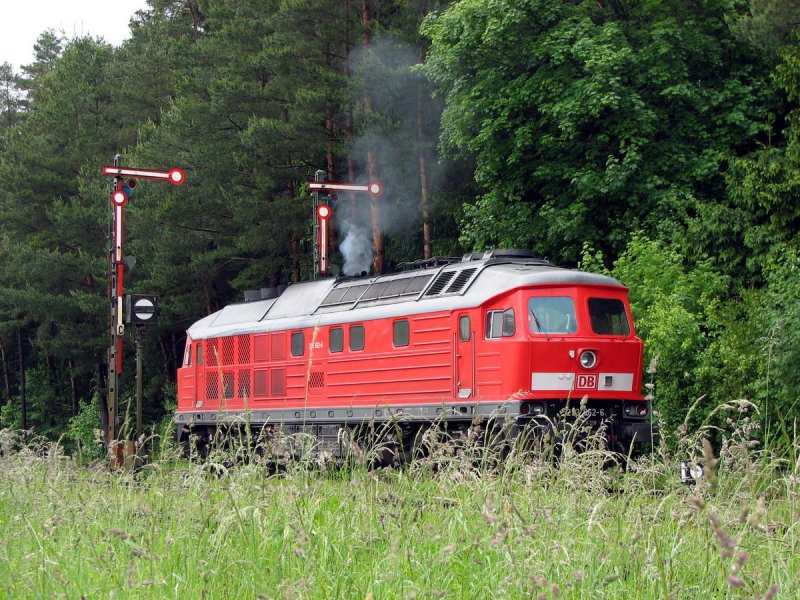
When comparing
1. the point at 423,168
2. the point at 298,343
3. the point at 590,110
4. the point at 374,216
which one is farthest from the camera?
the point at 423,168

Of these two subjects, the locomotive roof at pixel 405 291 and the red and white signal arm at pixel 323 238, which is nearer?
the locomotive roof at pixel 405 291

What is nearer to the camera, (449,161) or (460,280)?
(460,280)

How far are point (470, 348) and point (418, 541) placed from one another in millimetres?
9234

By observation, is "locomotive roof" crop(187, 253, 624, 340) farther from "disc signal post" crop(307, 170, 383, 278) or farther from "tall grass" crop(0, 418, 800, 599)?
"tall grass" crop(0, 418, 800, 599)

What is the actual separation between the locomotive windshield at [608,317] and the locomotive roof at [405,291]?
0.29m

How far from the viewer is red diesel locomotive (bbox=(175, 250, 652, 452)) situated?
A: 14219 mm

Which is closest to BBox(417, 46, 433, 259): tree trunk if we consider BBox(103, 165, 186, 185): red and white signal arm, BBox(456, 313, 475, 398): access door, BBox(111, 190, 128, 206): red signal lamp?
BBox(103, 165, 186, 185): red and white signal arm

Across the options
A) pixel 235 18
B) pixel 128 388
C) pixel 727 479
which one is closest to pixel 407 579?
pixel 727 479

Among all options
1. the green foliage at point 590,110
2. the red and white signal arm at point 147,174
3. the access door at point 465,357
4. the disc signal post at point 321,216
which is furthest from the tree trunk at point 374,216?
the access door at point 465,357

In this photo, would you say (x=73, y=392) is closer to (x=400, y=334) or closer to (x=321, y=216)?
(x=321, y=216)

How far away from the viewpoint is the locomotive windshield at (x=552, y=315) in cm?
1441

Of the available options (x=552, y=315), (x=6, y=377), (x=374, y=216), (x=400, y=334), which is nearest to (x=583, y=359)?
(x=552, y=315)

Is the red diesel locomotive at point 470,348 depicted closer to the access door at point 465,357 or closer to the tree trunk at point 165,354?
the access door at point 465,357

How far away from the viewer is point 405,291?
53.8ft
